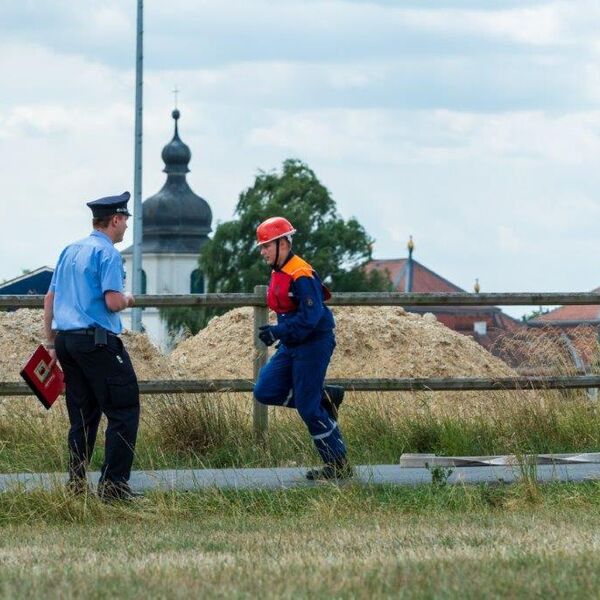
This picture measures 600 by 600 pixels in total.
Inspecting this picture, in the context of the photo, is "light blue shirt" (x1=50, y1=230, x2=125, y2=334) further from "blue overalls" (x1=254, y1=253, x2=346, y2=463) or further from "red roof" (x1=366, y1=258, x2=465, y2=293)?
"red roof" (x1=366, y1=258, x2=465, y2=293)

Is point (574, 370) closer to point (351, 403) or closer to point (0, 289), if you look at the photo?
point (351, 403)

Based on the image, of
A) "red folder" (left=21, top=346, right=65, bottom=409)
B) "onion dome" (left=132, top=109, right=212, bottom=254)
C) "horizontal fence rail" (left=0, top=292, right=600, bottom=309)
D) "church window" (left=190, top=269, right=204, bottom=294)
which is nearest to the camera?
"red folder" (left=21, top=346, right=65, bottom=409)

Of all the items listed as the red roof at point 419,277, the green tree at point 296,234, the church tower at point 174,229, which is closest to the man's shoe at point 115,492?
the green tree at point 296,234

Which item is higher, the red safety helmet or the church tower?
the church tower

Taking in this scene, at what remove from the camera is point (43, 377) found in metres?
10.2

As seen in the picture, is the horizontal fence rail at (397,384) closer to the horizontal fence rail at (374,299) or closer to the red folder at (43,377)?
the horizontal fence rail at (374,299)

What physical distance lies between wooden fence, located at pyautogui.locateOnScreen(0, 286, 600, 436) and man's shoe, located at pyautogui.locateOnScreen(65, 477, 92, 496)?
248cm

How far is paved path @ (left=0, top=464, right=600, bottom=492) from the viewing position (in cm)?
1025

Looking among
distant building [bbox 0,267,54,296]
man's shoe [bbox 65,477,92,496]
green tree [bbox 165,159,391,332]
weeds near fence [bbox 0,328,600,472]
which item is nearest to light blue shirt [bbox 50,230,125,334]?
man's shoe [bbox 65,477,92,496]

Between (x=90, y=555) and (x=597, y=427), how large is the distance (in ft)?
20.3

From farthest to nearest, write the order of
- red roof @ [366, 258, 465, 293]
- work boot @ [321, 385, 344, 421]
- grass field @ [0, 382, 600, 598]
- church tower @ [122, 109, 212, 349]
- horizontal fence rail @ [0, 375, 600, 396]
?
red roof @ [366, 258, 465, 293]
church tower @ [122, 109, 212, 349]
horizontal fence rail @ [0, 375, 600, 396]
work boot @ [321, 385, 344, 421]
grass field @ [0, 382, 600, 598]

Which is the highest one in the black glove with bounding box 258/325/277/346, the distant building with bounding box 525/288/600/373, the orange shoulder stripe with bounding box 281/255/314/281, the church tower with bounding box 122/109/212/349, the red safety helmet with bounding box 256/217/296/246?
the church tower with bounding box 122/109/212/349

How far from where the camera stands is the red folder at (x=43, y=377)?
1014 cm

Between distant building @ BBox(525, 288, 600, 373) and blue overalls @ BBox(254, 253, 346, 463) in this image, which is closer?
blue overalls @ BBox(254, 253, 346, 463)
